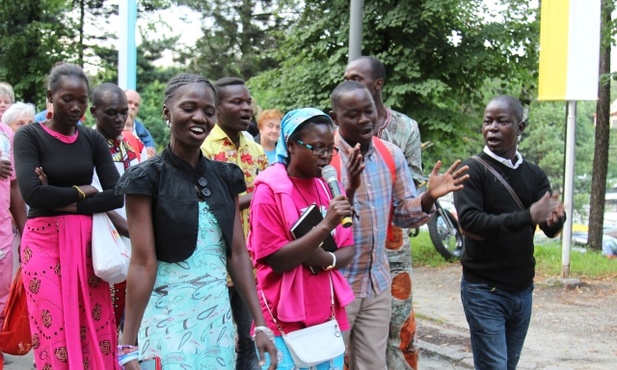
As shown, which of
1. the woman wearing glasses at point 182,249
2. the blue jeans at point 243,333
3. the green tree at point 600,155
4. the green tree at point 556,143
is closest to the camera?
the woman wearing glasses at point 182,249

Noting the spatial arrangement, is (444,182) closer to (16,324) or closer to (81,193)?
(81,193)

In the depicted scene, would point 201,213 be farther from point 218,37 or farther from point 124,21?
point 218,37

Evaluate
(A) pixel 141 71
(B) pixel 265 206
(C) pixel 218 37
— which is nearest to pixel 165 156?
(B) pixel 265 206

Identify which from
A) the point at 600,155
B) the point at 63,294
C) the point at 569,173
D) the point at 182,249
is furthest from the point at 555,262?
the point at 182,249

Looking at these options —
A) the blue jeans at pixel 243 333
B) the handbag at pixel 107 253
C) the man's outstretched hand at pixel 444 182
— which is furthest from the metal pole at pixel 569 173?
the handbag at pixel 107 253

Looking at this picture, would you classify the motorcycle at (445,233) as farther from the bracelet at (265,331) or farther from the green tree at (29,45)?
the green tree at (29,45)

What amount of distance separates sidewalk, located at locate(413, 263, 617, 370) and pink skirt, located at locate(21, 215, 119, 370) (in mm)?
3309

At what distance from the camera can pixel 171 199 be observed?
3.29 meters

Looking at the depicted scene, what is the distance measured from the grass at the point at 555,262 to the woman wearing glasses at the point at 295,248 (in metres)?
7.93

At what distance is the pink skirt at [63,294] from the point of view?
4871 millimetres

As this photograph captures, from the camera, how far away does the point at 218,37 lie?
32.0 meters

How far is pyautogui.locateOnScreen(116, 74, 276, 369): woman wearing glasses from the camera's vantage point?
323 centimetres

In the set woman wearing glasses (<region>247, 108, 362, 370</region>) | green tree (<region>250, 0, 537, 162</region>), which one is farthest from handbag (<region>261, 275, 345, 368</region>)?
green tree (<region>250, 0, 537, 162</region>)

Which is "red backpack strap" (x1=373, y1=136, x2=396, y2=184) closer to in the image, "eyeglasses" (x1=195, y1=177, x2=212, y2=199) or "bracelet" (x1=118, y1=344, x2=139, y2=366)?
"eyeglasses" (x1=195, y1=177, x2=212, y2=199)
